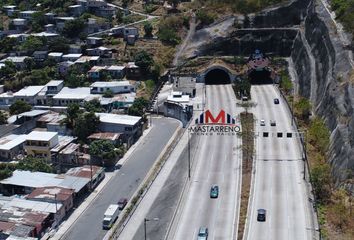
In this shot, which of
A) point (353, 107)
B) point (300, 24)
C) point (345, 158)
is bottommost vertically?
point (345, 158)

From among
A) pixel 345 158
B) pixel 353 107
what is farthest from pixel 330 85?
pixel 345 158

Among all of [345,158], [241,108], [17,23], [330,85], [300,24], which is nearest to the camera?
[345,158]

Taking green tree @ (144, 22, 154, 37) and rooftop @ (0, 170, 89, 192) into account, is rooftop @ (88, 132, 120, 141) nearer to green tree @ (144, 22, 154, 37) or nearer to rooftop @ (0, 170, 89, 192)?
rooftop @ (0, 170, 89, 192)

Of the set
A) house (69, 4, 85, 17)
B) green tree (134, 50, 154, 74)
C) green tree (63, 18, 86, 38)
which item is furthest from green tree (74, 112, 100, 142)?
house (69, 4, 85, 17)

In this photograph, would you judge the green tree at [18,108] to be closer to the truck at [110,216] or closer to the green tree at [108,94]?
the green tree at [108,94]

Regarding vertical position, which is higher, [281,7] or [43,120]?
[281,7]

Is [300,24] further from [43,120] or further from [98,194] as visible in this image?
[98,194]

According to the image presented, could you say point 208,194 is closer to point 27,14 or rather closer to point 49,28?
point 49,28

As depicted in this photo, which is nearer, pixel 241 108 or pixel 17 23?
pixel 241 108
